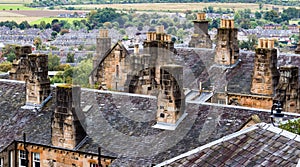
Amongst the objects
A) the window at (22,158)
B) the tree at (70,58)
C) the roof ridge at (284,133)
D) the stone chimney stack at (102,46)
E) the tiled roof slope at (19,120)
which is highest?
the stone chimney stack at (102,46)

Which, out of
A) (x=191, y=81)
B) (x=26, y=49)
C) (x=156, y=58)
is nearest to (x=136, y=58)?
(x=156, y=58)

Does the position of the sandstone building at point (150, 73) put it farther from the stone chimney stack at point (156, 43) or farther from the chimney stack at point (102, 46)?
the chimney stack at point (102, 46)

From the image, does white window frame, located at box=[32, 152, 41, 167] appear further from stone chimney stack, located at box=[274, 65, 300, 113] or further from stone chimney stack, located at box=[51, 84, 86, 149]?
stone chimney stack, located at box=[274, 65, 300, 113]

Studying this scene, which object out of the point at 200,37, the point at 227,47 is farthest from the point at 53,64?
the point at 227,47

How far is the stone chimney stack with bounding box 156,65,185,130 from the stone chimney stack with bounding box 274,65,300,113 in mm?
6089

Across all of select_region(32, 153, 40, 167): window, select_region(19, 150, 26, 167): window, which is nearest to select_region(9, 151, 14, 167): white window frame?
select_region(19, 150, 26, 167): window

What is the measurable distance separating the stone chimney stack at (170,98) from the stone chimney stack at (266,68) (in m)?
9.83

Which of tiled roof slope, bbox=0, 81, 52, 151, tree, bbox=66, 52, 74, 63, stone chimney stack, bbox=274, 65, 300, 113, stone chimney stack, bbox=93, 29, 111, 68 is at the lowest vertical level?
tree, bbox=66, 52, 74, 63

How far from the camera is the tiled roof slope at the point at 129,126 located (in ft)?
88.3

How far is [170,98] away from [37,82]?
7806 millimetres

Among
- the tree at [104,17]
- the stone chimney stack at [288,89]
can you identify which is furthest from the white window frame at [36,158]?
the tree at [104,17]

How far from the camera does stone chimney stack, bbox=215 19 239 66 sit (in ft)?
135

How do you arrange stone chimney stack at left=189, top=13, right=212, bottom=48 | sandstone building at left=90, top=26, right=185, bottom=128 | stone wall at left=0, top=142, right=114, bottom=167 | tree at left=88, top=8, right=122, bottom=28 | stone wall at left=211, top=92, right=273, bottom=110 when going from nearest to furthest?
sandstone building at left=90, top=26, right=185, bottom=128 → stone wall at left=0, top=142, right=114, bottom=167 → stone wall at left=211, top=92, right=273, bottom=110 → stone chimney stack at left=189, top=13, right=212, bottom=48 → tree at left=88, top=8, right=122, bottom=28

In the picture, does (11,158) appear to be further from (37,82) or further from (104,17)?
(104,17)
